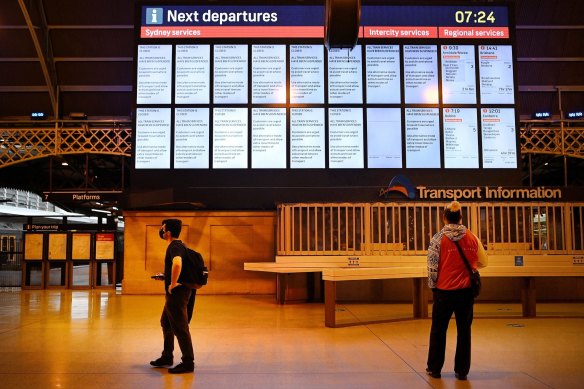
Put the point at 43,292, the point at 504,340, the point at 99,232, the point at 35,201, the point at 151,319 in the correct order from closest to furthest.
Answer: the point at 504,340 → the point at 151,319 → the point at 43,292 → the point at 99,232 → the point at 35,201

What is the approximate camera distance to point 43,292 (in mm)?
14508

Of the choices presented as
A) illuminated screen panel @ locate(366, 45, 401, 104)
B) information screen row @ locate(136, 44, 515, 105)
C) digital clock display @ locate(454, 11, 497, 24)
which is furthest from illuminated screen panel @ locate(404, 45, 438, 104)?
digital clock display @ locate(454, 11, 497, 24)

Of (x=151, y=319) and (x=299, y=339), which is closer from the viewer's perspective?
(x=299, y=339)

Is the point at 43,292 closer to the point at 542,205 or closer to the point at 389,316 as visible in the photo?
the point at 389,316

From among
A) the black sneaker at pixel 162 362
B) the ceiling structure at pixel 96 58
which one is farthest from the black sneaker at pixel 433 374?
the ceiling structure at pixel 96 58

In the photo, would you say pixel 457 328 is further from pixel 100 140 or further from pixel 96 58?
pixel 96 58

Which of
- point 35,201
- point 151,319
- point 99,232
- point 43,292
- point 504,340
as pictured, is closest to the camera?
point 504,340

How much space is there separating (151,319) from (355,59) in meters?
8.04

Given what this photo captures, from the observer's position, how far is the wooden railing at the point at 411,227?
11.9 metres

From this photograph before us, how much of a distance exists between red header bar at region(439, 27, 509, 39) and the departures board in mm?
36

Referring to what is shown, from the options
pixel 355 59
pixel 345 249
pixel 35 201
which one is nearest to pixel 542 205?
pixel 345 249

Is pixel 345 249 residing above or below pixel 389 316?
above

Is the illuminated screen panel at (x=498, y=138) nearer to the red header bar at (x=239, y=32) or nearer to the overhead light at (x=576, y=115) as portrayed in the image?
the overhead light at (x=576, y=115)

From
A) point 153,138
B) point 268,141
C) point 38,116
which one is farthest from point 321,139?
point 38,116
